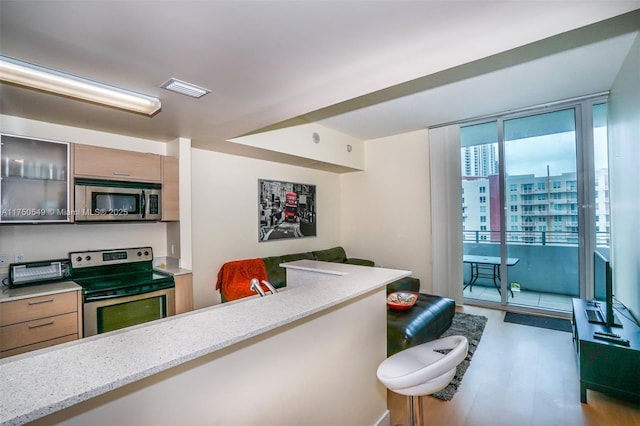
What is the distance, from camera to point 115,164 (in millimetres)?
2904

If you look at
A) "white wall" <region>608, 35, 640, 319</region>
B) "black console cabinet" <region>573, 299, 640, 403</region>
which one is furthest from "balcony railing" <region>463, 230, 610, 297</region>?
"black console cabinet" <region>573, 299, 640, 403</region>

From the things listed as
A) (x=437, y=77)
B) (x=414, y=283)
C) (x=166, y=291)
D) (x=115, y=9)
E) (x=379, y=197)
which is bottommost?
(x=414, y=283)

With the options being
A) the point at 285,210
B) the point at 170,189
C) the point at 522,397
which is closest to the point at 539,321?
the point at 522,397

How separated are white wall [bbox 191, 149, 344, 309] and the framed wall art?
92 mm

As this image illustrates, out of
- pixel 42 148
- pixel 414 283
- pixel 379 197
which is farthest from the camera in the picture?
pixel 379 197

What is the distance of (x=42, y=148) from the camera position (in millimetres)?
2543

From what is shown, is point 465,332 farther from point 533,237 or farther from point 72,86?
point 72,86

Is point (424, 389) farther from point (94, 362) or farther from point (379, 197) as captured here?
point (379, 197)

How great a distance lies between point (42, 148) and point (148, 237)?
1311 mm

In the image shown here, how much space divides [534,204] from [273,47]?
4298 millimetres

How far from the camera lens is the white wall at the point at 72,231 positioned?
2.64 m

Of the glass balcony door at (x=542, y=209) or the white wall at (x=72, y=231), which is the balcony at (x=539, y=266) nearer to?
the glass balcony door at (x=542, y=209)

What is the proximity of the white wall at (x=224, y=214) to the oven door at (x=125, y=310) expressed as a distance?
756 millimetres

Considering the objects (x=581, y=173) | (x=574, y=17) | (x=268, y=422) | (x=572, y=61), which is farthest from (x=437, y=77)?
(x=268, y=422)
